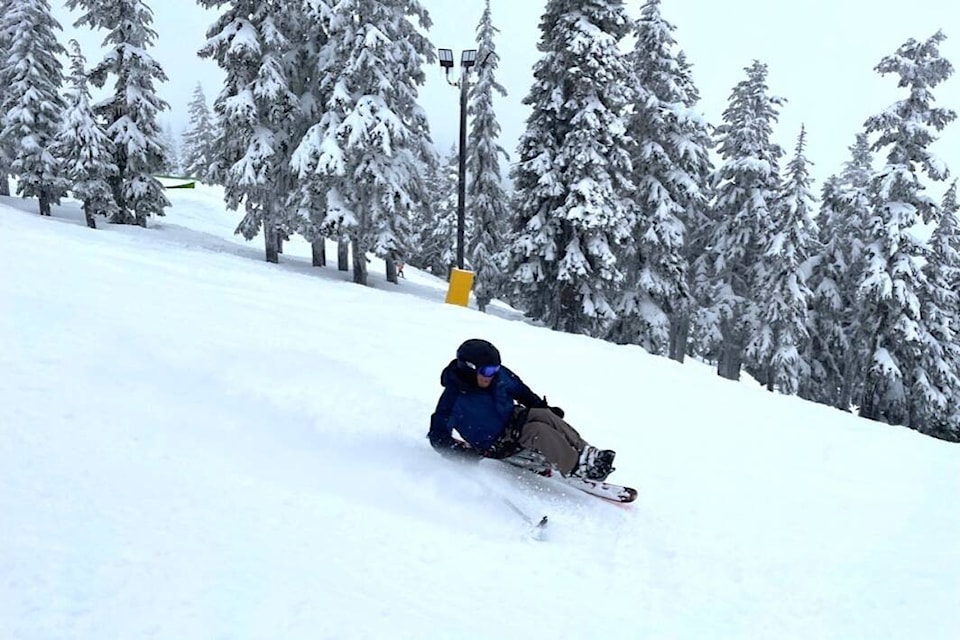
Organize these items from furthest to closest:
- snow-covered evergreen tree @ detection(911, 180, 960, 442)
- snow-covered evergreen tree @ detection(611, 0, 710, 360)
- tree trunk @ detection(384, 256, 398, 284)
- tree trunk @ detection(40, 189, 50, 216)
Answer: tree trunk @ detection(40, 189, 50, 216) → tree trunk @ detection(384, 256, 398, 284) → snow-covered evergreen tree @ detection(911, 180, 960, 442) → snow-covered evergreen tree @ detection(611, 0, 710, 360)

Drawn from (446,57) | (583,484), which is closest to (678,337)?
(446,57)

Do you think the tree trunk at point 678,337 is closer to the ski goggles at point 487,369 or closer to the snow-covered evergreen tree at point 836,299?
the snow-covered evergreen tree at point 836,299

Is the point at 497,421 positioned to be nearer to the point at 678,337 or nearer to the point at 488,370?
the point at 488,370

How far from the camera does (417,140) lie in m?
23.9

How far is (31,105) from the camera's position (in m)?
30.0

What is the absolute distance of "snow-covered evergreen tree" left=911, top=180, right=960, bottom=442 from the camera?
2417 cm

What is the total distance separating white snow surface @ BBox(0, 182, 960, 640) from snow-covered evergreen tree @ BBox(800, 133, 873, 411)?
22.1m

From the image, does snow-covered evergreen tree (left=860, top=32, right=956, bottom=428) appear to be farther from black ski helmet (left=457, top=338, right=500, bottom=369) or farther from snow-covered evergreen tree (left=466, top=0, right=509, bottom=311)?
black ski helmet (left=457, top=338, right=500, bottom=369)

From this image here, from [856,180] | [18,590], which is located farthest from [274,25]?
[856,180]

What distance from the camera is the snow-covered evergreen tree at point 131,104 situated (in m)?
25.7

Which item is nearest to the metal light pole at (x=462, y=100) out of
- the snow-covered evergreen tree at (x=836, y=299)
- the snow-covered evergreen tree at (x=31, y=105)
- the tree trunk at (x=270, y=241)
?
the tree trunk at (x=270, y=241)

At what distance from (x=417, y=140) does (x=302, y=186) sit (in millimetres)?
5139

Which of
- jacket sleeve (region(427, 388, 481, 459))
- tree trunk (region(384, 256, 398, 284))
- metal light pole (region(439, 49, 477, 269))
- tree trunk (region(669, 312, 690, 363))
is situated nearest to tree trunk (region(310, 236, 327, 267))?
tree trunk (region(384, 256, 398, 284))

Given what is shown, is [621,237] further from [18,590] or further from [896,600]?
[18,590]
